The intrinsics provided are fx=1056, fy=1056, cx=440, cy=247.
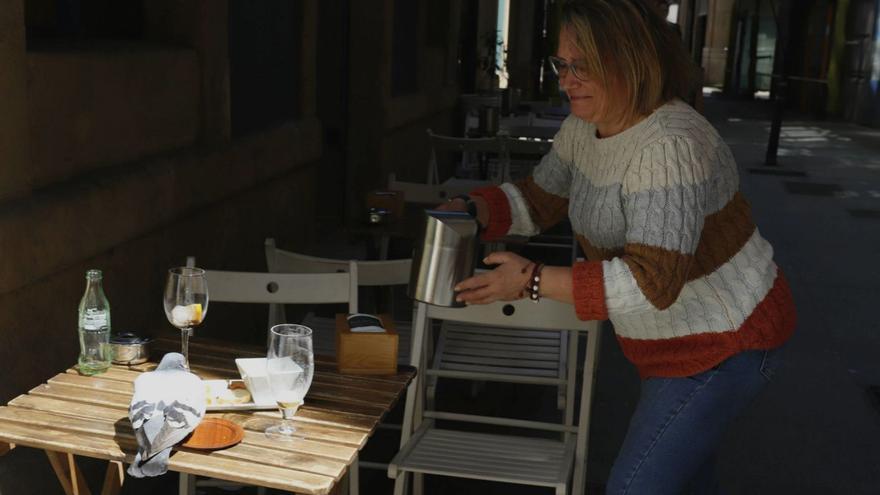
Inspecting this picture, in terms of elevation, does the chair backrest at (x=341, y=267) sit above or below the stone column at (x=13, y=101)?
below

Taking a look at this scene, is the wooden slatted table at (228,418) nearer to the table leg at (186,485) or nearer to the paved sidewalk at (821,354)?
the table leg at (186,485)

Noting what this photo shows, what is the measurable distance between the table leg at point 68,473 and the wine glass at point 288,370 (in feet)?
1.55

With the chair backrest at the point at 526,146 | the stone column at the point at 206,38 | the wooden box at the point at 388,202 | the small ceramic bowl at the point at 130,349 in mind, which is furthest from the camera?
the chair backrest at the point at 526,146

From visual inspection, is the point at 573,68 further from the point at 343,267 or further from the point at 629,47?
the point at 343,267

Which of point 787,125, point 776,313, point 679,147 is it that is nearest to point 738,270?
point 776,313

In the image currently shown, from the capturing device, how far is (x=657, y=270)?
197 cm

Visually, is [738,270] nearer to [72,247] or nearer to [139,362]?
[139,362]

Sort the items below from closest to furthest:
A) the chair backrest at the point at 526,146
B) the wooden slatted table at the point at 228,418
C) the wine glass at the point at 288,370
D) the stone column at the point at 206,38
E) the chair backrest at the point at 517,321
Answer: the wooden slatted table at the point at 228,418 < the wine glass at the point at 288,370 < the chair backrest at the point at 517,321 < the stone column at the point at 206,38 < the chair backrest at the point at 526,146

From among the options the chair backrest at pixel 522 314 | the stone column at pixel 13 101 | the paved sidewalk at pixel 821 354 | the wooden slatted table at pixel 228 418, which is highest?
the stone column at pixel 13 101

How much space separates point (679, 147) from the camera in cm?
202

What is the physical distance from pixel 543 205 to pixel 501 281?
61 cm

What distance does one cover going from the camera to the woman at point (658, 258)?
2.00 metres

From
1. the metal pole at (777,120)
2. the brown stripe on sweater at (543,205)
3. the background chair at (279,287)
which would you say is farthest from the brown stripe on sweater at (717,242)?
the metal pole at (777,120)

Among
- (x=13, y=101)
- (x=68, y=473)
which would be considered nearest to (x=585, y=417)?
(x=68, y=473)
